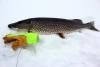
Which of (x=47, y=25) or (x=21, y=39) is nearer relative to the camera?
(x=21, y=39)

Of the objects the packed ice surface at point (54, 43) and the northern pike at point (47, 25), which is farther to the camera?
the northern pike at point (47, 25)

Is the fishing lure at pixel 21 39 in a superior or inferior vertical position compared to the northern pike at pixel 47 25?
inferior

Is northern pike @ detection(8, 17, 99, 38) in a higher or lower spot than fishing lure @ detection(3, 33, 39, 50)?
higher

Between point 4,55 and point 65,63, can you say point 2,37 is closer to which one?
point 4,55

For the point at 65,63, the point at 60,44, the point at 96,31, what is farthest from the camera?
the point at 96,31

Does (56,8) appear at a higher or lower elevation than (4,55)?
higher

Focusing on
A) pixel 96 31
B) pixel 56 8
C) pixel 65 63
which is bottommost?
pixel 65 63

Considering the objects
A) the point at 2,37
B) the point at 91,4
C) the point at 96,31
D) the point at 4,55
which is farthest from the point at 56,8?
the point at 4,55

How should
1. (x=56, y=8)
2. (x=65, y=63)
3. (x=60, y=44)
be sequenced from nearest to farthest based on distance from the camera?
(x=65, y=63) → (x=60, y=44) → (x=56, y=8)
